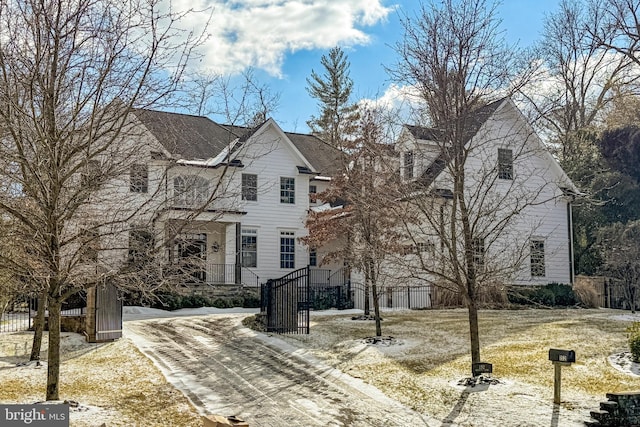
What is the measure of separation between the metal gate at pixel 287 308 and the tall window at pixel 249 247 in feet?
38.8

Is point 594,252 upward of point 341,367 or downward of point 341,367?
upward

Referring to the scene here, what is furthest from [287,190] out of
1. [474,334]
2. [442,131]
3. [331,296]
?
[474,334]

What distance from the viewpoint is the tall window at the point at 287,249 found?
31.7 m

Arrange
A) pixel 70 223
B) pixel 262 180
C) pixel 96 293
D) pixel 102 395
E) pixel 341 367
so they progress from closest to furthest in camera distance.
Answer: pixel 70 223, pixel 102 395, pixel 341 367, pixel 96 293, pixel 262 180

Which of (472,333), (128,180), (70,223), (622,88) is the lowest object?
(472,333)

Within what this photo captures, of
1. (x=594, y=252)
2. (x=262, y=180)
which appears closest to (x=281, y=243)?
(x=262, y=180)

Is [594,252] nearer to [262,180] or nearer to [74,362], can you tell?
[262,180]

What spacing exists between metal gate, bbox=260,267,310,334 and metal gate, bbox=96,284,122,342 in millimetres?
4208

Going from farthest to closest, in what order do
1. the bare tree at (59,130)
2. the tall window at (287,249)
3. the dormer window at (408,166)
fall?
the tall window at (287,249), the dormer window at (408,166), the bare tree at (59,130)

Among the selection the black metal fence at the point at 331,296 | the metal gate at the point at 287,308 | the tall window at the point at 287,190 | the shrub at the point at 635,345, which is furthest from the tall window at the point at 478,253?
the tall window at the point at 287,190

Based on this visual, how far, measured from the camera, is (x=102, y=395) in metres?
11.0

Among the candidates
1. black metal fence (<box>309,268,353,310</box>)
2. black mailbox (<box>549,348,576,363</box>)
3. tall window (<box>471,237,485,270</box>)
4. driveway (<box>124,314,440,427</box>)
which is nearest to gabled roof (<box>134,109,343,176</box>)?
driveway (<box>124,314,440,427</box>)

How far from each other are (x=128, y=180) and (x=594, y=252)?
90.1ft

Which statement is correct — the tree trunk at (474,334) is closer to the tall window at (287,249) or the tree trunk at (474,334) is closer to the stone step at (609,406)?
the stone step at (609,406)
